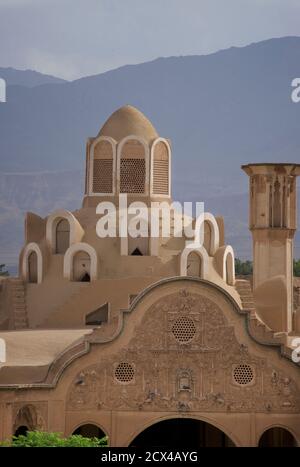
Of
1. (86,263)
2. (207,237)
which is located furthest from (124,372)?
(207,237)

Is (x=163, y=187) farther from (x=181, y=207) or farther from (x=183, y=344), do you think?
(x=183, y=344)

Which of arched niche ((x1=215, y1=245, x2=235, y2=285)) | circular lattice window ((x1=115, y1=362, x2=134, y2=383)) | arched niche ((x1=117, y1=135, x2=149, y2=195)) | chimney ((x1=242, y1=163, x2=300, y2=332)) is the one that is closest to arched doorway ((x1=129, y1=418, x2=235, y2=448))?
circular lattice window ((x1=115, y1=362, x2=134, y2=383))

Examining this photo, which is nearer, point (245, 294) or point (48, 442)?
point (48, 442)

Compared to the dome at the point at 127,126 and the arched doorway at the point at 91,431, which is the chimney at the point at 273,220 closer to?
the dome at the point at 127,126

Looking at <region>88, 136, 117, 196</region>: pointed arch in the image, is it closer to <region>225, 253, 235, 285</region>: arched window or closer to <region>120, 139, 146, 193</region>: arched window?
<region>120, 139, 146, 193</region>: arched window

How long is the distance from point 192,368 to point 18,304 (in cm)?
845

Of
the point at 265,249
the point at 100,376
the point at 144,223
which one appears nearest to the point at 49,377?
the point at 100,376

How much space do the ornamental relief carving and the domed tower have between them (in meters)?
8.57

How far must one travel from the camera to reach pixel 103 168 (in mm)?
55062

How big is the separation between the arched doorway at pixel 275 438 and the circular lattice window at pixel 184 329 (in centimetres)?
441

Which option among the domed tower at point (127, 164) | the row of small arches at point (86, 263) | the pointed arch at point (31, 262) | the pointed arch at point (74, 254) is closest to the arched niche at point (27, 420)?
the row of small arches at point (86, 263)

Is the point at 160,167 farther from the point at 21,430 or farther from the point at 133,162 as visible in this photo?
the point at 21,430

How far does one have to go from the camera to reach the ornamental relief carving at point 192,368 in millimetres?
46719
